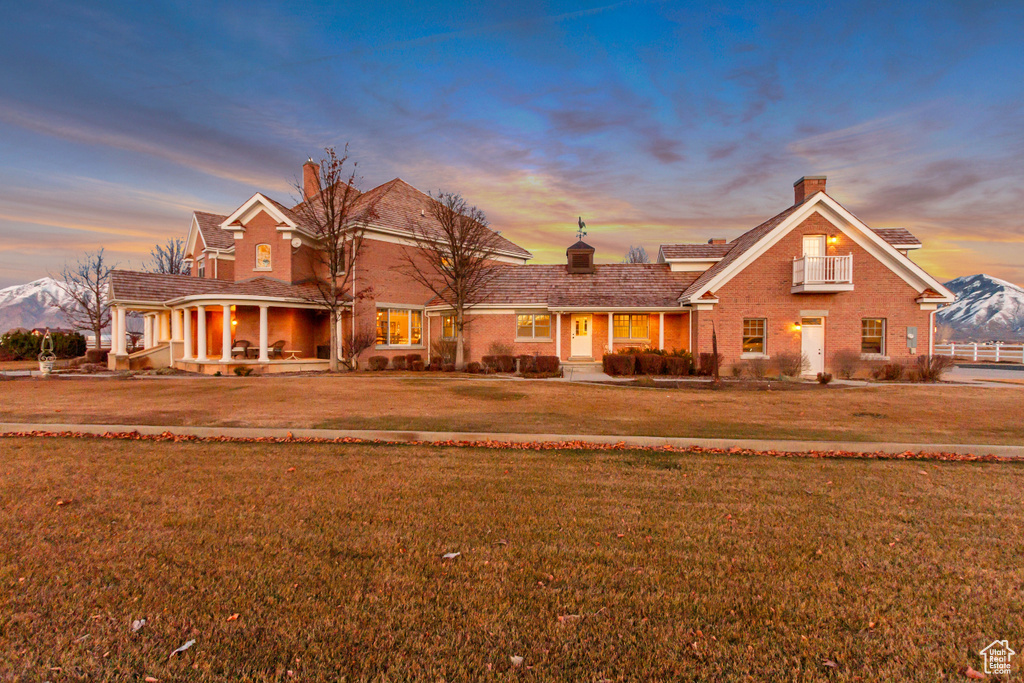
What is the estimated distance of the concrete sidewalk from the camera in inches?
305

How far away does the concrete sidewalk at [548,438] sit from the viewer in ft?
25.4

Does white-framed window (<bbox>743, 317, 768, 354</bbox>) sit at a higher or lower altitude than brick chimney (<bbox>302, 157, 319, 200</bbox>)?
lower

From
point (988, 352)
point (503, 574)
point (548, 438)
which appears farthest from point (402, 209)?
point (988, 352)

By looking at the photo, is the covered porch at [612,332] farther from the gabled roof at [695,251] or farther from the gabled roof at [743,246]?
the gabled roof at [695,251]

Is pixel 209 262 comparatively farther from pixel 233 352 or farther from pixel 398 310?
pixel 398 310

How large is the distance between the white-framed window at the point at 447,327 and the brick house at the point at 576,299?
29cm

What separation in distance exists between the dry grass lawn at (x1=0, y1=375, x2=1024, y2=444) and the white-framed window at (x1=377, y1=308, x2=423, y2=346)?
835cm

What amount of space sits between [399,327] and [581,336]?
10.1 m

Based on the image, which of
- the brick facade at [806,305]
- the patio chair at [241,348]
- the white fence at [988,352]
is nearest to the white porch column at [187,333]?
the patio chair at [241,348]

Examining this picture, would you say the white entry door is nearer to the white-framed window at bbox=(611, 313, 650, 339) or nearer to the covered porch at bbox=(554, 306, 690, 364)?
the covered porch at bbox=(554, 306, 690, 364)

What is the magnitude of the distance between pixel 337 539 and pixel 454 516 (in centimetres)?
115

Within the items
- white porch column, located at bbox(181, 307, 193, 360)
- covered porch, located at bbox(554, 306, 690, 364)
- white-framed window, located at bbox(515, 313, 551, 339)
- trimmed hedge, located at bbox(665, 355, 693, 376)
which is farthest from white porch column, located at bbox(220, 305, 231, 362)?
trimmed hedge, located at bbox(665, 355, 693, 376)

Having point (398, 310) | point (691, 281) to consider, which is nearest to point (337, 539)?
point (398, 310)

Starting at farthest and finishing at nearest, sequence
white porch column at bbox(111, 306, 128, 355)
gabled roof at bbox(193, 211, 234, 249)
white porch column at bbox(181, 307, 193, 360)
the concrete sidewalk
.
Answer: gabled roof at bbox(193, 211, 234, 249)
white porch column at bbox(111, 306, 128, 355)
white porch column at bbox(181, 307, 193, 360)
the concrete sidewalk
